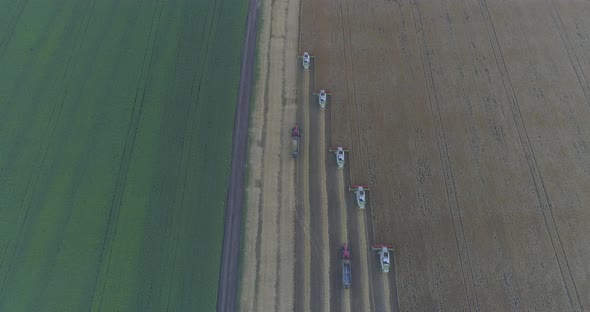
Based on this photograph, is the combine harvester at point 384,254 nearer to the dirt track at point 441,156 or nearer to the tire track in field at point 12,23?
the dirt track at point 441,156

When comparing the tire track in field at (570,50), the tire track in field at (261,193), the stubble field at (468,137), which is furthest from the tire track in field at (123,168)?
the tire track in field at (570,50)

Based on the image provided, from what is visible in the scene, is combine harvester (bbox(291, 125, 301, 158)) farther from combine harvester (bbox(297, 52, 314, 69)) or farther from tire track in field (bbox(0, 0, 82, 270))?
tire track in field (bbox(0, 0, 82, 270))

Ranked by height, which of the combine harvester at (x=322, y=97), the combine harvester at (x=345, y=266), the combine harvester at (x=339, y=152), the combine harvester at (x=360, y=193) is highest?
the combine harvester at (x=322, y=97)

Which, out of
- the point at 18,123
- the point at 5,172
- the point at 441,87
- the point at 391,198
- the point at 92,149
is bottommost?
the point at 391,198

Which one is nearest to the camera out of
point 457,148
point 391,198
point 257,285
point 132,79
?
point 257,285

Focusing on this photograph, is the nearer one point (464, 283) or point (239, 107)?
point (464, 283)

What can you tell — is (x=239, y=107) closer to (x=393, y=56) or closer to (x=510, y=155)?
(x=393, y=56)

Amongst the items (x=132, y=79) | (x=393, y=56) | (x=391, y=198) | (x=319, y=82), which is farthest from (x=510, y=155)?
(x=132, y=79)
